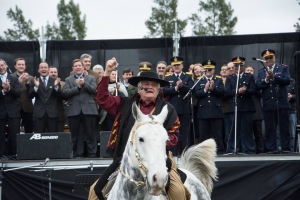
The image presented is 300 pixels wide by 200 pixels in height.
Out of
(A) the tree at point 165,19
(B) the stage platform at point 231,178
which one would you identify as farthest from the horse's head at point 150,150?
(A) the tree at point 165,19

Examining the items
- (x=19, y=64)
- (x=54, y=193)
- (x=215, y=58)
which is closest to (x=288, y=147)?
(x=215, y=58)

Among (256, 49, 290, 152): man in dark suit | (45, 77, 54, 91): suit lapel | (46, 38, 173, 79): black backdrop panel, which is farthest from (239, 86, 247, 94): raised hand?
(45, 77, 54, 91): suit lapel

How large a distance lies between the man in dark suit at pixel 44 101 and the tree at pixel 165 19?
16.7 meters

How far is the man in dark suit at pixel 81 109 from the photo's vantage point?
42.6 ft

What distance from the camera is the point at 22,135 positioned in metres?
12.3

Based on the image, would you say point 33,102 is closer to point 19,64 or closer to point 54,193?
point 19,64

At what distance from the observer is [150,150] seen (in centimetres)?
600

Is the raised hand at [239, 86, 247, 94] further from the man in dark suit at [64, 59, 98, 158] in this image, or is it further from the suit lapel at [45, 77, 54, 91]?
the suit lapel at [45, 77, 54, 91]

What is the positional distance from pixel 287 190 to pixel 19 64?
6.57m

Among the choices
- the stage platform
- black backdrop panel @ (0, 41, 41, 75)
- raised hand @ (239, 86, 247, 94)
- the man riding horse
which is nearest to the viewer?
the man riding horse

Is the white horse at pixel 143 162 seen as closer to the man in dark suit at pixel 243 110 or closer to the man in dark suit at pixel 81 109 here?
the man in dark suit at pixel 81 109

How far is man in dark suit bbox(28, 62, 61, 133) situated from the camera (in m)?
13.3

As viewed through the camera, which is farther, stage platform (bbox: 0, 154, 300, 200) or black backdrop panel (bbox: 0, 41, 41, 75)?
black backdrop panel (bbox: 0, 41, 41, 75)

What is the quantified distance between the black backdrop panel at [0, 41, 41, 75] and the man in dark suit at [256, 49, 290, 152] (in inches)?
250
